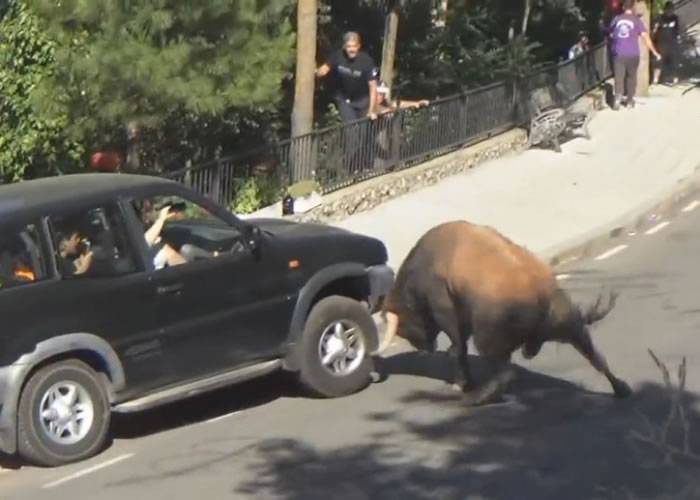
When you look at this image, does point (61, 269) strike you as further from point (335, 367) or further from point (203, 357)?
point (335, 367)

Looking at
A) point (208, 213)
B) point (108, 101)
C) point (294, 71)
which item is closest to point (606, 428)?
point (208, 213)

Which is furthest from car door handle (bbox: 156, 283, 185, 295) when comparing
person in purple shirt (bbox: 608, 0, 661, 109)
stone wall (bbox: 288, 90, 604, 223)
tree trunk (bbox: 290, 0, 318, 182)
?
person in purple shirt (bbox: 608, 0, 661, 109)

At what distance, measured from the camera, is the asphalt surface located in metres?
8.80

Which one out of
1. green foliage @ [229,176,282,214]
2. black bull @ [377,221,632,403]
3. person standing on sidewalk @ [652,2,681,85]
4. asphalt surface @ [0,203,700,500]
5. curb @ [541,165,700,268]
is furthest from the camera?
person standing on sidewalk @ [652,2,681,85]

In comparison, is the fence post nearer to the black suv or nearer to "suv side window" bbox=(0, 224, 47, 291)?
the black suv

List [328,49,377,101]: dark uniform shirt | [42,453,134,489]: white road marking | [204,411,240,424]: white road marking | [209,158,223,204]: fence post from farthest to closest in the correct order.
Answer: [328,49,377,101]: dark uniform shirt → [209,158,223,204]: fence post → [204,411,240,424]: white road marking → [42,453,134,489]: white road marking

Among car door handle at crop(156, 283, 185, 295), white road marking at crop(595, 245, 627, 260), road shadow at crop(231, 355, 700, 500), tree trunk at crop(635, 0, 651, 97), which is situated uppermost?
tree trunk at crop(635, 0, 651, 97)

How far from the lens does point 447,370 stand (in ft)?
39.0

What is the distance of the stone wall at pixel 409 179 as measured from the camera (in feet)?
59.1

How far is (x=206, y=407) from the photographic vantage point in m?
11.4

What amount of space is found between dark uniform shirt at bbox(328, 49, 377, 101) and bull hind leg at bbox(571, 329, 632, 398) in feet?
29.6

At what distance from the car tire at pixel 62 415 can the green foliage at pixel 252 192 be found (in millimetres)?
7713

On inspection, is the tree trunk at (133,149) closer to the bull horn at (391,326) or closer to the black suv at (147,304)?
the black suv at (147,304)

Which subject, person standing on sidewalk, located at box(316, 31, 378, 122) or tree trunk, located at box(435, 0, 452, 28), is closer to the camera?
person standing on sidewalk, located at box(316, 31, 378, 122)
